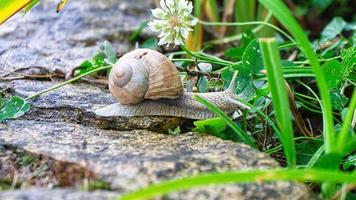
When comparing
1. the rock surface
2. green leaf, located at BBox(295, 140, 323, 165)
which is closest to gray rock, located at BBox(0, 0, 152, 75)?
the rock surface

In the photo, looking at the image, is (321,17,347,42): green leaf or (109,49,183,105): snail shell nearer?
(109,49,183,105): snail shell

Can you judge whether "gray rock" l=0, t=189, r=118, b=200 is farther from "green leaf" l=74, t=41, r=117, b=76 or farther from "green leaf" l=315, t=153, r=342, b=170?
"green leaf" l=74, t=41, r=117, b=76

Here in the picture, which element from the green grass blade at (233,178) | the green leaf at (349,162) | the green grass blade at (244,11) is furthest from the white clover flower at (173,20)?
the green grass blade at (244,11)

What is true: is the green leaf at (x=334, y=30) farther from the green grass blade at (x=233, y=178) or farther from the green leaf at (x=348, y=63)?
the green grass blade at (x=233, y=178)

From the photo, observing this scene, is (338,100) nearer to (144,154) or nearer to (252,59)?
(252,59)

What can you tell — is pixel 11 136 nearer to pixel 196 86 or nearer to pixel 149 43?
pixel 196 86

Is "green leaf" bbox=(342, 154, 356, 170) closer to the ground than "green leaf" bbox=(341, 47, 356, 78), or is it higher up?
closer to the ground
